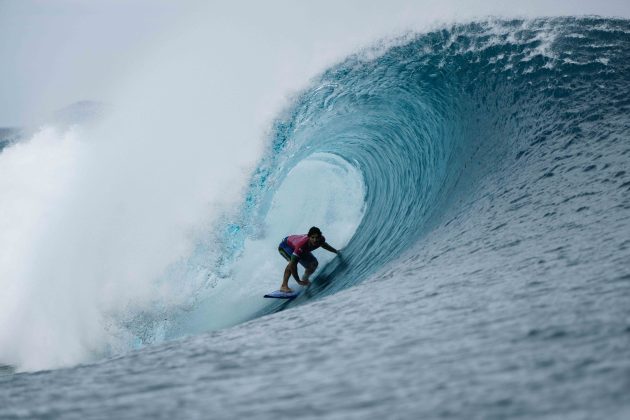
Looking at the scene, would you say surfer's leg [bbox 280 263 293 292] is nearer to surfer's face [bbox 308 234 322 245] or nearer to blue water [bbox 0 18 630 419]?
blue water [bbox 0 18 630 419]

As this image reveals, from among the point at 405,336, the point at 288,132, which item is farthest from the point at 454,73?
the point at 405,336

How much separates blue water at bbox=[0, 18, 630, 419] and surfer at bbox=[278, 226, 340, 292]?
0.80 ft

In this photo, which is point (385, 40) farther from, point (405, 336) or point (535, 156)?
point (405, 336)

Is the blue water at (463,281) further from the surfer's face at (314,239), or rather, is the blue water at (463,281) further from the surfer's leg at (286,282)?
the surfer's face at (314,239)

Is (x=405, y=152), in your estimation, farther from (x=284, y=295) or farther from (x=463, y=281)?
(x=463, y=281)

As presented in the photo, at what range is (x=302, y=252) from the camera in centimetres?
640

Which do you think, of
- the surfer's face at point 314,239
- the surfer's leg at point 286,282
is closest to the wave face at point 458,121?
the surfer's leg at point 286,282

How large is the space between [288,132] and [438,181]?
285 cm

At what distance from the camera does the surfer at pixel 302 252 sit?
20.5ft

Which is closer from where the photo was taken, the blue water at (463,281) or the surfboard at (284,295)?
the blue water at (463,281)

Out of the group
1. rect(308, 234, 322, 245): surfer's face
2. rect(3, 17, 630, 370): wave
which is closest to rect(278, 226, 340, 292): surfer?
rect(308, 234, 322, 245): surfer's face

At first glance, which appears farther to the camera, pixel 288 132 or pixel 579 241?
pixel 288 132

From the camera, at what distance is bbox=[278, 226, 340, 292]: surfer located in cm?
624

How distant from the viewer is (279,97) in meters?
8.73
